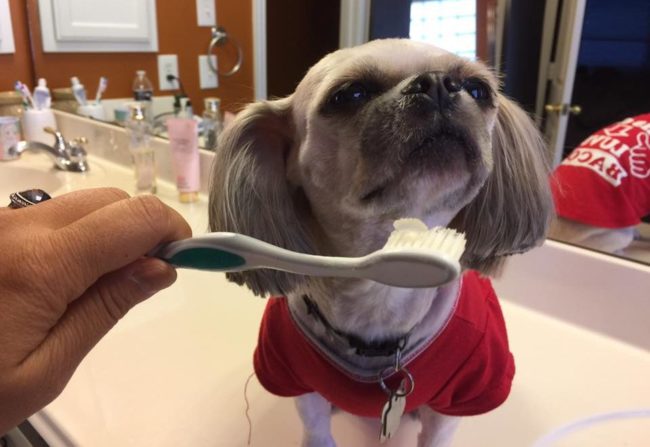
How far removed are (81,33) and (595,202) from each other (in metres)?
1.49

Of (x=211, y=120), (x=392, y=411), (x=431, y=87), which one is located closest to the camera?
(x=431, y=87)

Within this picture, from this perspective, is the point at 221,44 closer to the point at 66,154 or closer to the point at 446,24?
the point at 66,154

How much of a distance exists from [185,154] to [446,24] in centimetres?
69

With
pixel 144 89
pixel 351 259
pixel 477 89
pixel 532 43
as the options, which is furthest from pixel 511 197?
pixel 144 89

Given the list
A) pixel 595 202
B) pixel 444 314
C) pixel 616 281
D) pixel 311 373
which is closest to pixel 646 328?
pixel 616 281

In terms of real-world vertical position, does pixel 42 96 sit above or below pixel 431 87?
below

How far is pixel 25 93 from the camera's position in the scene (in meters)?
1.66

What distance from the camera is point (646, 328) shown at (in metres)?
0.80

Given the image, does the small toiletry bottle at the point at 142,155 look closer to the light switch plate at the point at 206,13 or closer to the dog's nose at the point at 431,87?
the light switch plate at the point at 206,13

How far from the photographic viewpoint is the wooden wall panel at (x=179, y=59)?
1.31m

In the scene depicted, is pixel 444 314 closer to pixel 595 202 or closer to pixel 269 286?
pixel 269 286

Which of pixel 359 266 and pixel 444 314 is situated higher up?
pixel 359 266

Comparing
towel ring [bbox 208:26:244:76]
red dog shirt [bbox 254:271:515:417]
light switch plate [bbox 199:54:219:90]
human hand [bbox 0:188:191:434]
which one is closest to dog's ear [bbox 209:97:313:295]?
red dog shirt [bbox 254:271:515:417]

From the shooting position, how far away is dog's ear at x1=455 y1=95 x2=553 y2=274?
677 millimetres
